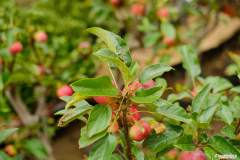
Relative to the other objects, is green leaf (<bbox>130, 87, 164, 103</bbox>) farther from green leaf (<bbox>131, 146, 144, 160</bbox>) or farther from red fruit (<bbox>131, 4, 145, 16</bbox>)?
red fruit (<bbox>131, 4, 145, 16</bbox>)

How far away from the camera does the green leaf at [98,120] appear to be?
1.18 ft

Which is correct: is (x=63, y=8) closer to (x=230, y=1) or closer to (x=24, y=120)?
(x=24, y=120)

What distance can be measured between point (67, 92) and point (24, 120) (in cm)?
34

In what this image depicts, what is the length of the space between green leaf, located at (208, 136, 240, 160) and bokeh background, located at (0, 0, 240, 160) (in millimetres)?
272

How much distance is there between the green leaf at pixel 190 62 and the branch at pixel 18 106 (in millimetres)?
906

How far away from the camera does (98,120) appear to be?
37 centimetres

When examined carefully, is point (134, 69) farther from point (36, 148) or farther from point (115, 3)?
point (115, 3)

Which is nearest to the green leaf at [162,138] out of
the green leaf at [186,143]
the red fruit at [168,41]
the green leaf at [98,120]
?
the green leaf at [186,143]

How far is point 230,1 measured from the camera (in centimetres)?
143

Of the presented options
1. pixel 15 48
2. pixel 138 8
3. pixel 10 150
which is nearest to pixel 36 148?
pixel 10 150

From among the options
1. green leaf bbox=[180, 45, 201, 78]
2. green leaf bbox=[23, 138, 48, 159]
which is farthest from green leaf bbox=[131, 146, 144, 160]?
green leaf bbox=[23, 138, 48, 159]

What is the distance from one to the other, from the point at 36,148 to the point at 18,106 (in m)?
0.25

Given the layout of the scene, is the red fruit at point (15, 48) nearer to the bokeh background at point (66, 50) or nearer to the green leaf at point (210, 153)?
the bokeh background at point (66, 50)

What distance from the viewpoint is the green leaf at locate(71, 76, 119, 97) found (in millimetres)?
346
